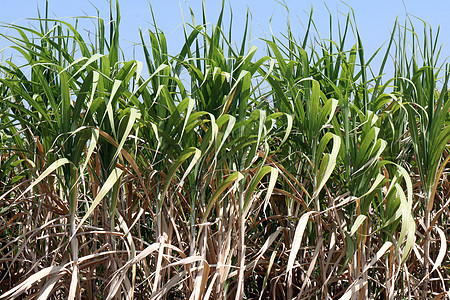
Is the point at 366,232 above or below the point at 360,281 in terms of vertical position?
above

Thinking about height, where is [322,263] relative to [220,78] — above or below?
below

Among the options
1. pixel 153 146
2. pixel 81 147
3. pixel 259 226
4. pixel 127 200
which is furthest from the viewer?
pixel 259 226

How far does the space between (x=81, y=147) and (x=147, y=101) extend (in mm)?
234

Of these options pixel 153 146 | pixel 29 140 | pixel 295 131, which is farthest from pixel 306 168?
pixel 29 140

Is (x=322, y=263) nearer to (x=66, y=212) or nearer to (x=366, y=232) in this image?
(x=366, y=232)

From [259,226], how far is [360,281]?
0.55 m

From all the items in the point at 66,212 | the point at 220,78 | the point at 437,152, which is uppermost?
the point at 220,78

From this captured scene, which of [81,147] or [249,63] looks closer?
[81,147]

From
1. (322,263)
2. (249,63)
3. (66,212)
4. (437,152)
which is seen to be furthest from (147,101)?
(437,152)

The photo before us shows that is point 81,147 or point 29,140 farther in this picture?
A: point 29,140

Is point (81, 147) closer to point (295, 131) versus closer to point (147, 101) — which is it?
point (147, 101)

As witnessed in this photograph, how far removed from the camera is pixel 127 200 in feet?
5.99

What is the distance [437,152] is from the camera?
1.68m

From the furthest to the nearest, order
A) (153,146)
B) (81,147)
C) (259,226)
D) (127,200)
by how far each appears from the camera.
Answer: (259,226) → (127,200) → (153,146) → (81,147)
